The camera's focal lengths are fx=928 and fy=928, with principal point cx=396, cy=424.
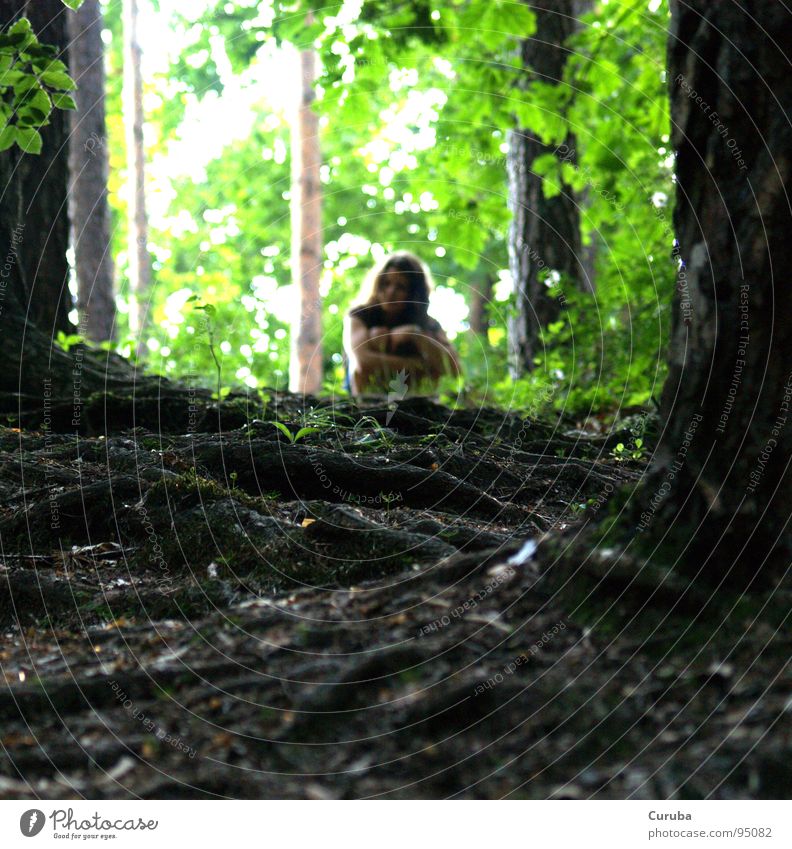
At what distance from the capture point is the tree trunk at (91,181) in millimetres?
12008

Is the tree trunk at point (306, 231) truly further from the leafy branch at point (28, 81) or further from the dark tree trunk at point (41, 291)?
the leafy branch at point (28, 81)

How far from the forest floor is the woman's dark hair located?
485 centimetres

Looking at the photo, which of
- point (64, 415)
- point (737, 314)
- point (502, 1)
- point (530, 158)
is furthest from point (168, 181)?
point (737, 314)

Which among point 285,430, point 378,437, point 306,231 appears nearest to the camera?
point 285,430

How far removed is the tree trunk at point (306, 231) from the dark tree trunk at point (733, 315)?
424 inches

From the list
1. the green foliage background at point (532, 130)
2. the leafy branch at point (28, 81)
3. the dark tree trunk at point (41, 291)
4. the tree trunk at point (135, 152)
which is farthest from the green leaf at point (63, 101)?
the tree trunk at point (135, 152)

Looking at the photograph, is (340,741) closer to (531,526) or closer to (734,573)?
(734,573)

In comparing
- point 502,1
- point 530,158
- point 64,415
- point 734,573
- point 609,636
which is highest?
point 502,1

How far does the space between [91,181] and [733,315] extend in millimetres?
11824

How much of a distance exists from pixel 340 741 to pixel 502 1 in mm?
6566

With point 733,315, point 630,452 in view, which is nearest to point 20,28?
point 733,315

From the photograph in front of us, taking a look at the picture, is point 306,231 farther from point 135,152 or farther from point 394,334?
point 394,334

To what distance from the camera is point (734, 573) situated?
262 cm

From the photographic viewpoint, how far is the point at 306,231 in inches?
542
